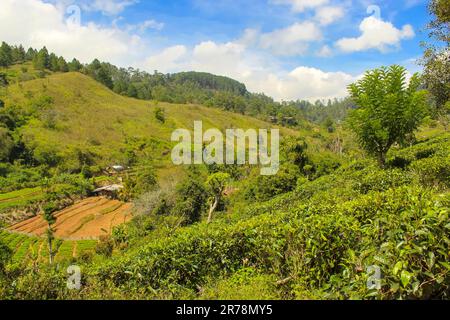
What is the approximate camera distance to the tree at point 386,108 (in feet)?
41.9

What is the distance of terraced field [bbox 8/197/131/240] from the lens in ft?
132

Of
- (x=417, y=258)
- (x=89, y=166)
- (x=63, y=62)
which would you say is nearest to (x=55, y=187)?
(x=89, y=166)

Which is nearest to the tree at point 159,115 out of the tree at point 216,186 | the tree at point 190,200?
the tree at point 190,200

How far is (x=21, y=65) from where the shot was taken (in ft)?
375

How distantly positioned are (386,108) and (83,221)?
41.6 meters

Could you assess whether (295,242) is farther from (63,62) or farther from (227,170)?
(63,62)

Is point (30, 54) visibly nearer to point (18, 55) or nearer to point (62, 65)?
point (18, 55)

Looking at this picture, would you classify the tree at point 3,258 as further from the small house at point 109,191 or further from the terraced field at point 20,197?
the small house at point 109,191

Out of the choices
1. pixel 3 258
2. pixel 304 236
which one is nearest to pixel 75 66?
pixel 3 258

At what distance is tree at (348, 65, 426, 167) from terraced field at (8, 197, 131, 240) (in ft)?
105

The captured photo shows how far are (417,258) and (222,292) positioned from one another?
2.26 meters

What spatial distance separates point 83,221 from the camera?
4450 cm

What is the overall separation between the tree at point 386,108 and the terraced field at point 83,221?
3203 centimetres

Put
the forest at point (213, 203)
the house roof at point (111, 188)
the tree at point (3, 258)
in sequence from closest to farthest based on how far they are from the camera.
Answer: the forest at point (213, 203) → the tree at point (3, 258) → the house roof at point (111, 188)
